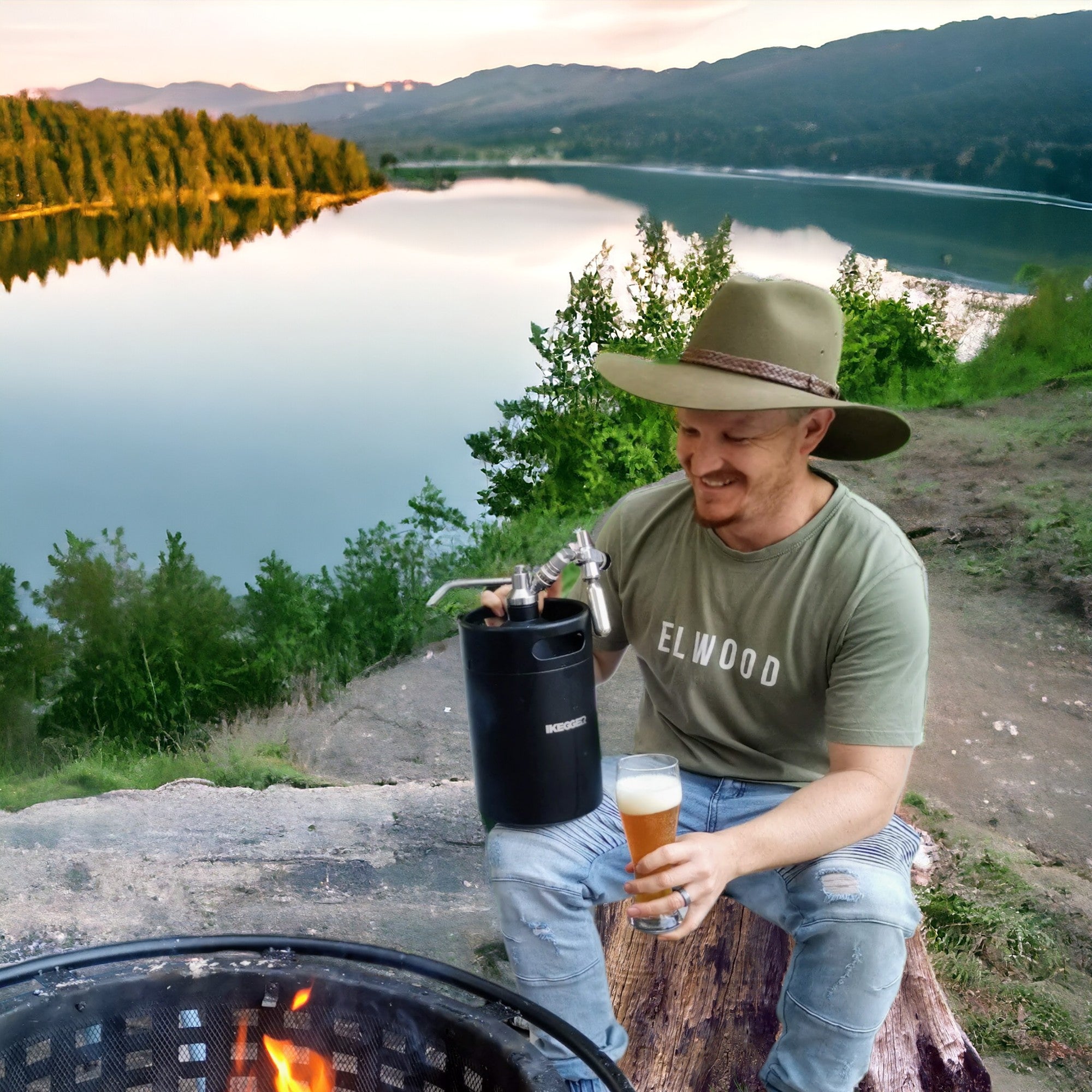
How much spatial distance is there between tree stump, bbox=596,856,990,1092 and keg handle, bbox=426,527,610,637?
629 millimetres

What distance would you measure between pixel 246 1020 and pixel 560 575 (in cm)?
60

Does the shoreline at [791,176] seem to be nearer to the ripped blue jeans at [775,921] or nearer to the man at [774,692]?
the man at [774,692]

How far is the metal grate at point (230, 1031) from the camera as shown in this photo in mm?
1116

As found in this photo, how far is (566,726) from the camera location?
1336 millimetres

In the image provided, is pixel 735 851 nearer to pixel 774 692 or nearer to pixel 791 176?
pixel 774 692

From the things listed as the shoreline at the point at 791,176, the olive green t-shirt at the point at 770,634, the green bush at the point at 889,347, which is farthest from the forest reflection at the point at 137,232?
the olive green t-shirt at the point at 770,634

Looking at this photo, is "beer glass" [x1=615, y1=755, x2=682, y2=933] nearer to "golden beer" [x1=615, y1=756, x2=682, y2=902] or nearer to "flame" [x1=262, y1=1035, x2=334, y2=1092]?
"golden beer" [x1=615, y1=756, x2=682, y2=902]

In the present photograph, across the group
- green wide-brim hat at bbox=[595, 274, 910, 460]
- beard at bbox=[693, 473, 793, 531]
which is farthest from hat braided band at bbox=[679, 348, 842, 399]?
beard at bbox=[693, 473, 793, 531]

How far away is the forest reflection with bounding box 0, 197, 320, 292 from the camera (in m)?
3.64

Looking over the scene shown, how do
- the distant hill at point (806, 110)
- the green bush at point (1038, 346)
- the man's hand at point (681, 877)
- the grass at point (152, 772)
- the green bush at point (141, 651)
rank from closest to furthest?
the man's hand at point (681, 877), the grass at point (152, 772), the green bush at point (141, 651), the distant hill at point (806, 110), the green bush at point (1038, 346)

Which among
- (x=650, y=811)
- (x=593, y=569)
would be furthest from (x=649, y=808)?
(x=593, y=569)

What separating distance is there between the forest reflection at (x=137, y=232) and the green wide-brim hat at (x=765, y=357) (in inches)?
103

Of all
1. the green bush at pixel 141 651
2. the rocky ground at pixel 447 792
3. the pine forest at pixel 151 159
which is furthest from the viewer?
the green bush at pixel 141 651

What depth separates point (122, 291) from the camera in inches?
145
